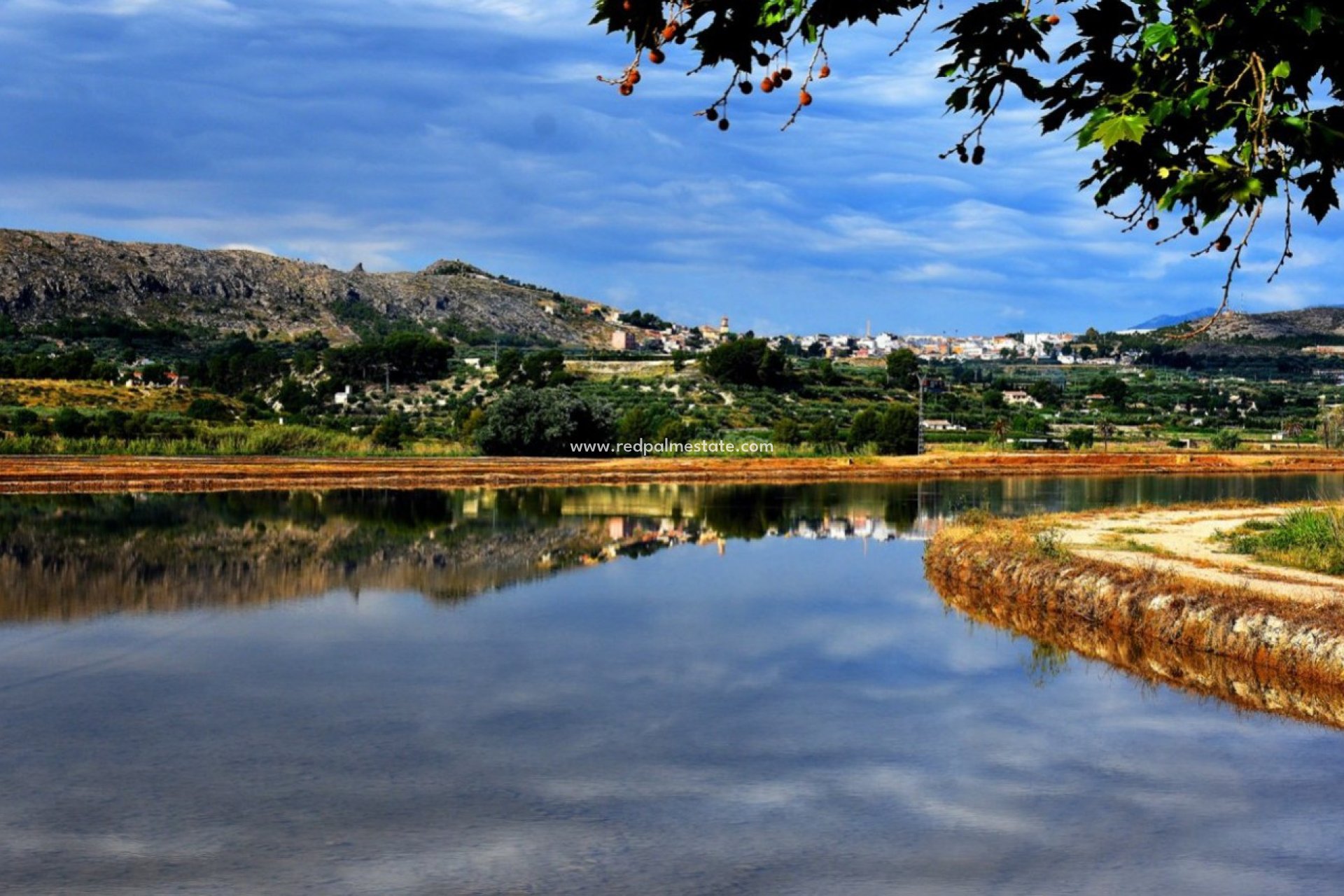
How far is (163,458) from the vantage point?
51.1 m

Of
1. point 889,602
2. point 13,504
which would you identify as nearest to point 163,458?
point 13,504

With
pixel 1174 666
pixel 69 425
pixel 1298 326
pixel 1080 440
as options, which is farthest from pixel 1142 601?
pixel 1298 326

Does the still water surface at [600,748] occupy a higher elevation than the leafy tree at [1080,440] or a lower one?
lower

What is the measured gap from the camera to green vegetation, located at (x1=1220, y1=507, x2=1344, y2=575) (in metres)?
20.9

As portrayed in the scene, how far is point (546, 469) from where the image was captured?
49.3 meters

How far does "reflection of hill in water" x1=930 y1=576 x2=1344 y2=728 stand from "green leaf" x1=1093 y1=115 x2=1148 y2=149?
10.0m

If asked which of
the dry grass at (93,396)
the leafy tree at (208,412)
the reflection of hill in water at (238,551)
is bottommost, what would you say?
the reflection of hill in water at (238,551)

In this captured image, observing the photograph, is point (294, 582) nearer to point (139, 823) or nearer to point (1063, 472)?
point (139, 823)

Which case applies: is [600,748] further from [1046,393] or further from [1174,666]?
[1046,393]

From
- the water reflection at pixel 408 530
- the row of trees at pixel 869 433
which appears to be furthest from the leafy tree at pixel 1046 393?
the water reflection at pixel 408 530

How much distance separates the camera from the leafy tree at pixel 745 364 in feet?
295

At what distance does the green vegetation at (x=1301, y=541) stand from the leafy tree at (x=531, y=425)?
118 feet

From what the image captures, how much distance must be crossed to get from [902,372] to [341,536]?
258 ft

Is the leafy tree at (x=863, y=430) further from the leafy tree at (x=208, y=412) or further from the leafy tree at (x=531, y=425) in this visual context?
the leafy tree at (x=208, y=412)
